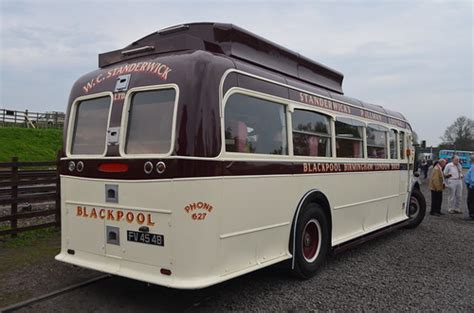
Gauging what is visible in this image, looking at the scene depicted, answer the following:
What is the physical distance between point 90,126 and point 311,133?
297 cm

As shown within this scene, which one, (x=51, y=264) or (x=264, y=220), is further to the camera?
(x=51, y=264)

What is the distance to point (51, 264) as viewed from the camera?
6102 mm

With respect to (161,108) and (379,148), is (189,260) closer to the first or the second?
(161,108)

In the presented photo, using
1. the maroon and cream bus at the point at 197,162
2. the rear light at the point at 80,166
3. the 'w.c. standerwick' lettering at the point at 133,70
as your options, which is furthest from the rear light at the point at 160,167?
the rear light at the point at 80,166

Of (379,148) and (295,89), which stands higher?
(295,89)

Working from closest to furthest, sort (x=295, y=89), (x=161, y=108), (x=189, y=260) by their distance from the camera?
(x=189, y=260) < (x=161, y=108) < (x=295, y=89)

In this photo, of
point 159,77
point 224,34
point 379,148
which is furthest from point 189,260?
point 379,148

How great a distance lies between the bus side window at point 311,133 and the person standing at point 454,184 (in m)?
8.40

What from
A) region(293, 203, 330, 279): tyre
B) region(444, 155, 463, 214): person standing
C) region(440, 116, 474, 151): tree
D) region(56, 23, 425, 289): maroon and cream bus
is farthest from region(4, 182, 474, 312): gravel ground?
region(440, 116, 474, 151): tree

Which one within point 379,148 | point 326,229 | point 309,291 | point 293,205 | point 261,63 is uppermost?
point 261,63

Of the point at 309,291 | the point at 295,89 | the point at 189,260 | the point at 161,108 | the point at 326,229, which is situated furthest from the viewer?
the point at 326,229

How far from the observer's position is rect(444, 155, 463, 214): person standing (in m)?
13.0

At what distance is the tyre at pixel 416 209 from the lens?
33.1ft

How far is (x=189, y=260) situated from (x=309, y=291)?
190 cm
